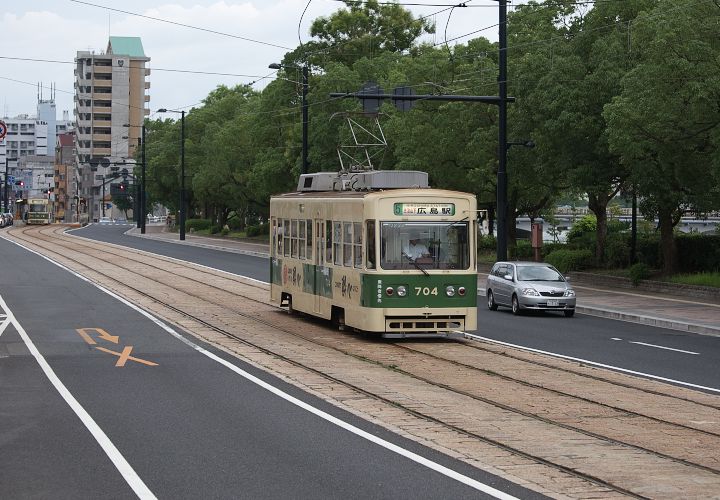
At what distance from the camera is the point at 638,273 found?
41844 mm

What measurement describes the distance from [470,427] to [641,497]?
12.8 ft

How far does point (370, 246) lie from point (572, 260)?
82.3ft

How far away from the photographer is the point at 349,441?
12781mm

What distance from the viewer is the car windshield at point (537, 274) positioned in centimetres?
3416

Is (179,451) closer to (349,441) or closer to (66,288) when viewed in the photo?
(349,441)

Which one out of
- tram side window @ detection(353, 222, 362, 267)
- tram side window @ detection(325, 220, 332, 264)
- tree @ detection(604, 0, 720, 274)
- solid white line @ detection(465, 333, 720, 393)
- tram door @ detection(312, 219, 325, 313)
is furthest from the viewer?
tree @ detection(604, 0, 720, 274)

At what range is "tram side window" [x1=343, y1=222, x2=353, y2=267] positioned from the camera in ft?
81.6

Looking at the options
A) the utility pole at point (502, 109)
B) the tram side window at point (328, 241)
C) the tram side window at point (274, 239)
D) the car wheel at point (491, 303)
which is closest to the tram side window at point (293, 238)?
the tram side window at point (274, 239)

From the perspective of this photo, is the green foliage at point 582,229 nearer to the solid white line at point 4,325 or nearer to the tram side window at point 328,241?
the tram side window at point 328,241

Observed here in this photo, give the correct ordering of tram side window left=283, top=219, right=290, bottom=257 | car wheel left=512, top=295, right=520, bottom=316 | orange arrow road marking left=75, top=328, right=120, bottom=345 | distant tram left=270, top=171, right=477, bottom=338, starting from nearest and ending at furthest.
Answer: distant tram left=270, top=171, right=477, bottom=338 < orange arrow road marking left=75, top=328, right=120, bottom=345 < tram side window left=283, top=219, right=290, bottom=257 < car wheel left=512, top=295, right=520, bottom=316

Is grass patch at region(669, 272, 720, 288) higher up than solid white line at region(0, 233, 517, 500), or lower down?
higher up

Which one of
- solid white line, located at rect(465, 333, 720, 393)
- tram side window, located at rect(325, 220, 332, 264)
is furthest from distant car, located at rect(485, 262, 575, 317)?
tram side window, located at rect(325, 220, 332, 264)

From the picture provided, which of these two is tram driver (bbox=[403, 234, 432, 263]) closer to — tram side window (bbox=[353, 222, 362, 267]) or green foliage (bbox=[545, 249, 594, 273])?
tram side window (bbox=[353, 222, 362, 267])

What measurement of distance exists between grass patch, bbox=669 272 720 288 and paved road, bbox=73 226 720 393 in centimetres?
131
